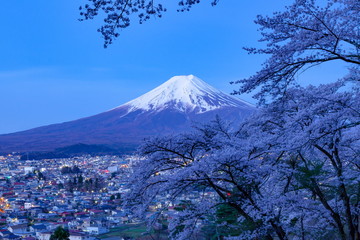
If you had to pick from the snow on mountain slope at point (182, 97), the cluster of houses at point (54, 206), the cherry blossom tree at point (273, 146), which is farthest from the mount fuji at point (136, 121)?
the cherry blossom tree at point (273, 146)

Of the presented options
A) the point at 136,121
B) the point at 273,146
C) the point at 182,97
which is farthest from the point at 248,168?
the point at 182,97

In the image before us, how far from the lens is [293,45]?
3.25 metres

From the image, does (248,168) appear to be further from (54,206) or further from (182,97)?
(182,97)

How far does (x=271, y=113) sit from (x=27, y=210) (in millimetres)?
28234

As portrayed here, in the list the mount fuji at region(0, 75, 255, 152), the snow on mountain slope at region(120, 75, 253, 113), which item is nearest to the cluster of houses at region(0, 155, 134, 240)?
the mount fuji at region(0, 75, 255, 152)

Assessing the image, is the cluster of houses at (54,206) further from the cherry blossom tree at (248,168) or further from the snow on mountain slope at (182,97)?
the snow on mountain slope at (182,97)

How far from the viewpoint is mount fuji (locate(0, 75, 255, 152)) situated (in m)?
71.9

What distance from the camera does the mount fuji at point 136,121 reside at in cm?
7188

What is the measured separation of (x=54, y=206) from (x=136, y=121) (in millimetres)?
47707

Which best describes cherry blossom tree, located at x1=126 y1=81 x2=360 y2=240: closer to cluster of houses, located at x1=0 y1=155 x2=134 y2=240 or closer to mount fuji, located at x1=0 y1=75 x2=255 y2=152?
cluster of houses, located at x1=0 y1=155 x2=134 y2=240

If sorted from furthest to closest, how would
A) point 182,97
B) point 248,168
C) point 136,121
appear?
point 182,97 < point 136,121 < point 248,168

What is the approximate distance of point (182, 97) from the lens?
8162 cm

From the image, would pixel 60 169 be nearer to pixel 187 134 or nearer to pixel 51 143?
pixel 51 143

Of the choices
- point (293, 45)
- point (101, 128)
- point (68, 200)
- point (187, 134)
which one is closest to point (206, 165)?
point (187, 134)
